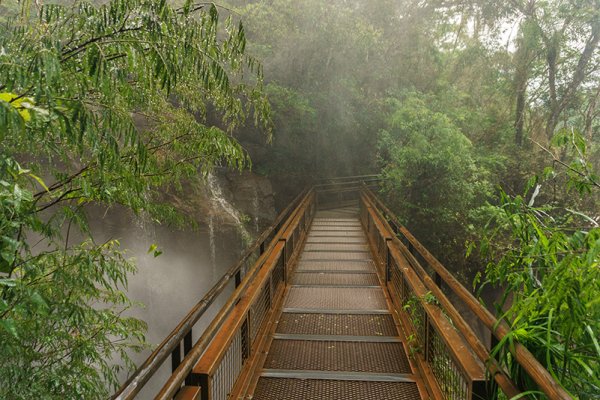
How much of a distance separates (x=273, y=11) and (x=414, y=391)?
16593 mm

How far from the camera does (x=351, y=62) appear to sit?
17109 millimetres

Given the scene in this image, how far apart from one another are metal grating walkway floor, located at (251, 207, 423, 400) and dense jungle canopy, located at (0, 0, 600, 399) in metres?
1.43

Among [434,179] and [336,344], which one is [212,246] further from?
[336,344]

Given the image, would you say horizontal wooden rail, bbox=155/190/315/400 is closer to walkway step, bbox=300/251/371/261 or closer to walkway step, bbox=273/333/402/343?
walkway step, bbox=273/333/402/343

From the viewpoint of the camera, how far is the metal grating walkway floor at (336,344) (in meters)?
3.43

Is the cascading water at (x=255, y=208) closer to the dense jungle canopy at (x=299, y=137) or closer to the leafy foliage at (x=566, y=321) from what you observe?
the dense jungle canopy at (x=299, y=137)

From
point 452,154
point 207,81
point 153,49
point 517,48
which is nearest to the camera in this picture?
point 153,49

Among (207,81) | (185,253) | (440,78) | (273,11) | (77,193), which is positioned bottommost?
(185,253)

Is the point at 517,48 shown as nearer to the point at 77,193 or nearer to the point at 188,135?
the point at 188,135

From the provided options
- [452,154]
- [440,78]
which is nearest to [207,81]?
[452,154]

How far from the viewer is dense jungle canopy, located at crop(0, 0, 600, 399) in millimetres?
2357

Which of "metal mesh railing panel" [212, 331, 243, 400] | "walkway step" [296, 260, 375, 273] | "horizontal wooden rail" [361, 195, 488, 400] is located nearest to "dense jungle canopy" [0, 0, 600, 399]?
"horizontal wooden rail" [361, 195, 488, 400]


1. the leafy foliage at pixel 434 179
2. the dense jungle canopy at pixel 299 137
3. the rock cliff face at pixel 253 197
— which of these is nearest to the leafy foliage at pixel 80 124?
the dense jungle canopy at pixel 299 137

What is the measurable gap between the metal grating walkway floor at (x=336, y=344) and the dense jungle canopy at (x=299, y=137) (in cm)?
143
